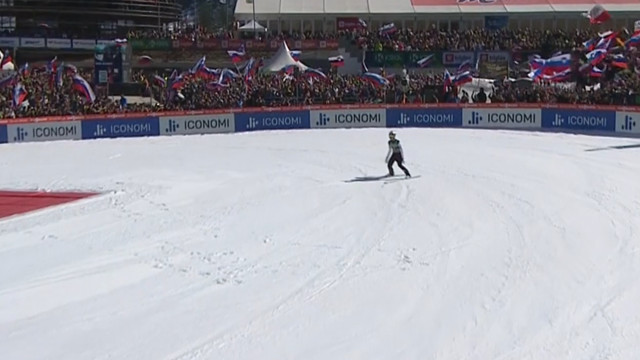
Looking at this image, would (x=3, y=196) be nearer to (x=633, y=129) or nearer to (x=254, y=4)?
(x=633, y=129)

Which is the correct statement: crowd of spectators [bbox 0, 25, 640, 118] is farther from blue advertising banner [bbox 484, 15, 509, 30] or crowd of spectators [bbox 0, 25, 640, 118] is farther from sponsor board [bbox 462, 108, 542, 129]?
blue advertising banner [bbox 484, 15, 509, 30]

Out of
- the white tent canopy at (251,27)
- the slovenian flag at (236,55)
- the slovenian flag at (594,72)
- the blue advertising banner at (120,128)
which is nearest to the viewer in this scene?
the blue advertising banner at (120,128)

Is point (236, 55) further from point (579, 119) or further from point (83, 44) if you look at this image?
point (83, 44)

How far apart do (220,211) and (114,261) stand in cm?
455

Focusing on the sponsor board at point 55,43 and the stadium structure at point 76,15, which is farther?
the stadium structure at point 76,15

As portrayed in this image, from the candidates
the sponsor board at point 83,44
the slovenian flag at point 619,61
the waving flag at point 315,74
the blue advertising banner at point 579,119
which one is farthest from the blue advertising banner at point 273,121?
the sponsor board at point 83,44

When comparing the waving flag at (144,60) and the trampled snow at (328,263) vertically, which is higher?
the waving flag at (144,60)

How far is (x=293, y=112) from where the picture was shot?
117ft

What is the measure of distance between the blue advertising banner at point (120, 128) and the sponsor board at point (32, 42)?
34565mm

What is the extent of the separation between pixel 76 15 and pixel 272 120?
4440 cm

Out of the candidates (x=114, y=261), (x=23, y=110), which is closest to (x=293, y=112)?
(x=23, y=110)

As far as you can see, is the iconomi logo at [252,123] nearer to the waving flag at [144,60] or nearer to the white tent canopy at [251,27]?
the waving flag at [144,60]

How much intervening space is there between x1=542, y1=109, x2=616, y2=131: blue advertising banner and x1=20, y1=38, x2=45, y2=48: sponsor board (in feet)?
144

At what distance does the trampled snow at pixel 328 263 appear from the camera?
10195 millimetres
